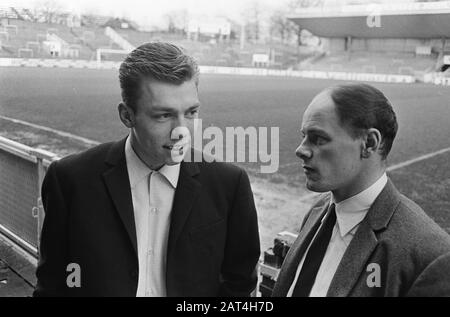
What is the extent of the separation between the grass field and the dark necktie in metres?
1.06

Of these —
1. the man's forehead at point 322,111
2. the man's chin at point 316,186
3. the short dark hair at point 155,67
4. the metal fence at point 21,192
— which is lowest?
the metal fence at point 21,192

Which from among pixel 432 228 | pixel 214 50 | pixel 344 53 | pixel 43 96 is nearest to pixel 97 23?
pixel 214 50

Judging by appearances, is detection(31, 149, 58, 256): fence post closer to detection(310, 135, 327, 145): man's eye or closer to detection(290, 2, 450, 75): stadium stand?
detection(290, 2, 450, 75): stadium stand

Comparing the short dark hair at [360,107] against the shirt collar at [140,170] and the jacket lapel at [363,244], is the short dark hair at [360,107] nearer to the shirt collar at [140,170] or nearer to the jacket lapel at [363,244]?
the jacket lapel at [363,244]

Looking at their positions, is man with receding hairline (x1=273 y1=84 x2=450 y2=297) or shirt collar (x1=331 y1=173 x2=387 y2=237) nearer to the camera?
man with receding hairline (x1=273 y1=84 x2=450 y2=297)

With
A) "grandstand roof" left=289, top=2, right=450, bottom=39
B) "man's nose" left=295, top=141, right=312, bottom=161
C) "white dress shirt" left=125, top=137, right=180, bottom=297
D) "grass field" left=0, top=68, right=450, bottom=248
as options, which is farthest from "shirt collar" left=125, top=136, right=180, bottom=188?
"grass field" left=0, top=68, right=450, bottom=248

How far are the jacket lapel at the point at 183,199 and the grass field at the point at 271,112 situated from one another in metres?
1.20

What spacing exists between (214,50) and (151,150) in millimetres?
2000

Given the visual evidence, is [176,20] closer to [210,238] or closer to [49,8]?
[49,8]

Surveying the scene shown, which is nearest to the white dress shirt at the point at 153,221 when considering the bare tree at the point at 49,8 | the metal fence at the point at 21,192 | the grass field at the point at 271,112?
the grass field at the point at 271,112

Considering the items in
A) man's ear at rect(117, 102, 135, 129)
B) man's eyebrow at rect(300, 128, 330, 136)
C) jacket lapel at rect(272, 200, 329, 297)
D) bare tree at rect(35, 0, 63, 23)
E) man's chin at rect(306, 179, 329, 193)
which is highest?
bare tree at rect(35, 0, 63, 23)

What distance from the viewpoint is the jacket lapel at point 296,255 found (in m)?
0.99

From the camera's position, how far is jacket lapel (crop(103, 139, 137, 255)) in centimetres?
95
